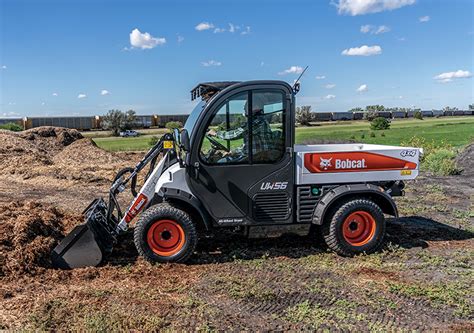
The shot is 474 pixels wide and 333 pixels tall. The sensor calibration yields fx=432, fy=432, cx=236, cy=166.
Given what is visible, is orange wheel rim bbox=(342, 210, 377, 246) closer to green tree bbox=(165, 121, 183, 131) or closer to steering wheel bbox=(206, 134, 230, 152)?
steering wheel bbox=(206, 134, 230, 152)

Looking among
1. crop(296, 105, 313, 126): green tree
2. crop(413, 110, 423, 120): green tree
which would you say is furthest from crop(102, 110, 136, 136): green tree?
crop(413, 110, 423, 120): green tree

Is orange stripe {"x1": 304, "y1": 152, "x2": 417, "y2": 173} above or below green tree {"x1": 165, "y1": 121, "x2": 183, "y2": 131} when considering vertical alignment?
below

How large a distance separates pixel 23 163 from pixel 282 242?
12.7 meters

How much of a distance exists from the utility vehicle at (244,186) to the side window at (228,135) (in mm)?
13

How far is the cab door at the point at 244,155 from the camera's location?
571 cm

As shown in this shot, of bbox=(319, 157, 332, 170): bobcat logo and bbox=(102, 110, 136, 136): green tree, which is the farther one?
bbox=(102, 110, 136, 136): green tree

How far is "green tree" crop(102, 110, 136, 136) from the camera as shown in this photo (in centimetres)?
5397

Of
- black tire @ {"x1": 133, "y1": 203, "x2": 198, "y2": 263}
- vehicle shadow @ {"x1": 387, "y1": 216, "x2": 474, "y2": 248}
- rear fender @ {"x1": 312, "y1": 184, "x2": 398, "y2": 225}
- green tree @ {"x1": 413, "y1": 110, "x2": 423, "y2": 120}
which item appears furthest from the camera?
green tree @ {"x1": 413, "y1": 110, "x2": 423, "y2": 120}

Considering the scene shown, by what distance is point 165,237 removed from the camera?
5.81m

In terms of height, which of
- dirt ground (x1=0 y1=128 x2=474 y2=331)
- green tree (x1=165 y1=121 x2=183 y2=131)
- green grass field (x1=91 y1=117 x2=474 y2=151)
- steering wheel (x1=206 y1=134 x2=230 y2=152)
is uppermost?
green tree (x1=165 y1=121 x2=183 y2=131)

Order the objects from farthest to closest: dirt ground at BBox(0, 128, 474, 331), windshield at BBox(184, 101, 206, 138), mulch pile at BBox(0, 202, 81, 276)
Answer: windshield at BBox(184, 101, 206, 138)
mulch pile at BBox(0, 202, 81, 276)
dirt ground at BBox(0, 128, 474, 331)

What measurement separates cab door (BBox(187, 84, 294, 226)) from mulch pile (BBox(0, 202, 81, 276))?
2143mm

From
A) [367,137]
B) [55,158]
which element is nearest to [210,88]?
[55,158]

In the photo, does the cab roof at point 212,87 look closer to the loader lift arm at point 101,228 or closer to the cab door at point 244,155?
the cab door at point 244,155
